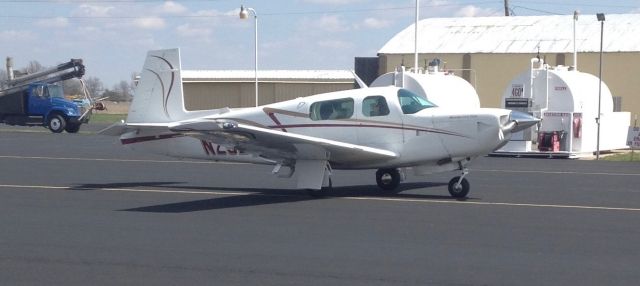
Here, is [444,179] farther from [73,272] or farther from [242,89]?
[242,89]

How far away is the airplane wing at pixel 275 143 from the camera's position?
14508 mm

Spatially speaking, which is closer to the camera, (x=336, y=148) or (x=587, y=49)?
(x=336, y=148)

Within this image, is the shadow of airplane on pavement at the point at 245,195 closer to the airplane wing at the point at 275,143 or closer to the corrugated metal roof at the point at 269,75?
the airplane wing at the point at 275,143

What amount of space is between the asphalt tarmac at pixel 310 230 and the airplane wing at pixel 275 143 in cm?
73

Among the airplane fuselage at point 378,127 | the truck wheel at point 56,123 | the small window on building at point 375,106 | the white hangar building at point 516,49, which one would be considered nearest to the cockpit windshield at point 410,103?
the airplane fuselage at point 378,127

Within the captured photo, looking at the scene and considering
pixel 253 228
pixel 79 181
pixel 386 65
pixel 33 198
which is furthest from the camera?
pixel 386 65

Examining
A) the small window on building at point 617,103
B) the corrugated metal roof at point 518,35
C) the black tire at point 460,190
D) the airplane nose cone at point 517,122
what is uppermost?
the corrugated metal roof at point 518,35

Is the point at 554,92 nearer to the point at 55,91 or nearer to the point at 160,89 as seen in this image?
the point at 160,89

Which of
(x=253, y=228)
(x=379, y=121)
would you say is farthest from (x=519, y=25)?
(x=253, y=228)

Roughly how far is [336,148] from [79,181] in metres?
6.29

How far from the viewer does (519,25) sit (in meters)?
53.6

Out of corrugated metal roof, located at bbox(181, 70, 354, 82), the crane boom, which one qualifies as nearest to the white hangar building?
corrugated metal roof, located at bbox(181, 70, 354, 82)

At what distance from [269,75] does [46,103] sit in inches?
944

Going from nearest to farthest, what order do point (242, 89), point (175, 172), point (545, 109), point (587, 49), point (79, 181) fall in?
point (79, 181)
point (175, 172)
point (545, 109)
point (587, 49)
point (242, 89)
